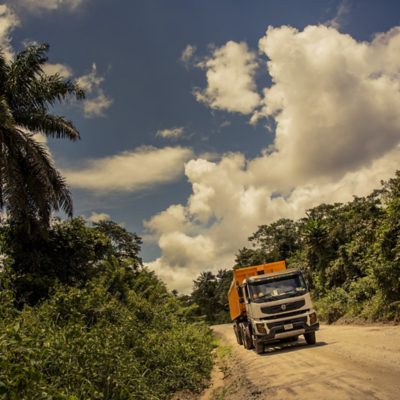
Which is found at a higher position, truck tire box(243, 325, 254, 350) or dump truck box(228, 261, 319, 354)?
dump truck box(228, 261, 319, 354)

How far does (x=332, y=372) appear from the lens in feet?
29.0

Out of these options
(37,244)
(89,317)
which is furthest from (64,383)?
(37,244)

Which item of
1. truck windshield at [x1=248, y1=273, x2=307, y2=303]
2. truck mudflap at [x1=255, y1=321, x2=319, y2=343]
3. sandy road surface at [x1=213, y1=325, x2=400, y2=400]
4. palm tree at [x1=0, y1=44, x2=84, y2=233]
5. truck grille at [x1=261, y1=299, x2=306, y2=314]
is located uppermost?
palm tree at [x1=0, y1=44, x2=84, y2=233]

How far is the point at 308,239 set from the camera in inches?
1403

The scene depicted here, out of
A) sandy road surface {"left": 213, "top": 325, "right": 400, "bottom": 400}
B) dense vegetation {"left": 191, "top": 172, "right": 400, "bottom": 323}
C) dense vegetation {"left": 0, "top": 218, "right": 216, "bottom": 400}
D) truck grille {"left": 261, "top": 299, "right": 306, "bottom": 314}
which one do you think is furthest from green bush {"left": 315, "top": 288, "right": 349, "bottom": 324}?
sandy road surface {"left": 213, "top": 325, "right": 400, "bottom": 400}

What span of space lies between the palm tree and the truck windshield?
27.7 feet

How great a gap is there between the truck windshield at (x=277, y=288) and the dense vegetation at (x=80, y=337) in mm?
2925

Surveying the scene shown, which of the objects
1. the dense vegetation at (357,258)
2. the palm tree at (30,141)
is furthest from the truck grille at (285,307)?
the palm tree at (30,141)

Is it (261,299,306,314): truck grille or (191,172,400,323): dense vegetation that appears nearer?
(261,299,306,314): truck grille

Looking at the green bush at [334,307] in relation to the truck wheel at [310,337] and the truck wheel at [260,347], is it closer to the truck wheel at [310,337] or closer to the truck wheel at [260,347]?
the truck wheel at [310,337]

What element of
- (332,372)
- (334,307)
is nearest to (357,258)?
(334,307)

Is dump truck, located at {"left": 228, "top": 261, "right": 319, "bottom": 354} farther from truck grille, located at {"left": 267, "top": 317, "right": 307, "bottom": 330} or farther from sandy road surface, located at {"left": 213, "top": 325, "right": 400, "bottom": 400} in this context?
sandy road surface, located at {"left": 213, "top": 325, "right": 400, "bottom": 400}

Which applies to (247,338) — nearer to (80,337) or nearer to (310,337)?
(310,337)

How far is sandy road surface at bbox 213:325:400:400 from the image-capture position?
711 cm
